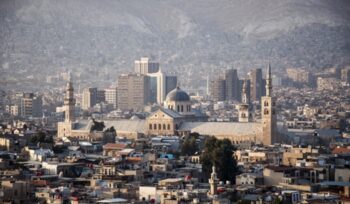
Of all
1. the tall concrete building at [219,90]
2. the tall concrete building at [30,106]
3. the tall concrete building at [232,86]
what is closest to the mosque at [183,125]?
the tall concrete building at [30,106]

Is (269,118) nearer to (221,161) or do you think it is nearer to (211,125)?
(211,125)

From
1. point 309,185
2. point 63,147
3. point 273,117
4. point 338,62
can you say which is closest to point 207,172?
point 309,185

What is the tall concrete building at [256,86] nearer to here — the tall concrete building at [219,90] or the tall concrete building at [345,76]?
the tall concrete building at [219,90]

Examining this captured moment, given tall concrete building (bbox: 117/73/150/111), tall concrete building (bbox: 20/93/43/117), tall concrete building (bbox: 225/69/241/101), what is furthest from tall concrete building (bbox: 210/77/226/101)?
tall concrete building (bbox: 20/93/43/117)

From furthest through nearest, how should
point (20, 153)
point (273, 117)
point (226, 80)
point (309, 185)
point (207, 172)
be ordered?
point (226, 80)
point (273, 117)
point (20, 153)
point (207, 172)
point (309, 185)

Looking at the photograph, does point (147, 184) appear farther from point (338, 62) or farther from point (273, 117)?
point (338, 62)

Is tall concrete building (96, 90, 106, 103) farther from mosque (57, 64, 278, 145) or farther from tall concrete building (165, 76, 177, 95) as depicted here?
mosque (57, 64, 278, 145)
